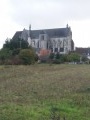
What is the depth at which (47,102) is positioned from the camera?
12.9 meters

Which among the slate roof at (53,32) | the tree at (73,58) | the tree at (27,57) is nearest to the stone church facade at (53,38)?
the slate roof at (53,32)

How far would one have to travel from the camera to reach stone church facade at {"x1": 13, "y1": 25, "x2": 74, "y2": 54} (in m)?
137

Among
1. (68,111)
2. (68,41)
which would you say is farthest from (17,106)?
(68,41)

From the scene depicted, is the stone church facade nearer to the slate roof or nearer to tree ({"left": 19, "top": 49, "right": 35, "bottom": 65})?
A: the slate roof

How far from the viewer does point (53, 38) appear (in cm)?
13762

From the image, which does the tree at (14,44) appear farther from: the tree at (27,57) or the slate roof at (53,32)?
the slate roof at (53,32)

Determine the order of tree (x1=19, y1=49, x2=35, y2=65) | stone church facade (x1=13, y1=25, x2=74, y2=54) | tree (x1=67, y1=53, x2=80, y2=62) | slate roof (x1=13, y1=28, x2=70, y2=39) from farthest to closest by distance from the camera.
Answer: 1. slate roof (x1=13, y1=28, x2=70, y2=39)
2. stone church facade (x1=13, y1=25, x2=74, y2=54)
3. tree (x1=67, y1=53, x2=80, y2=62)
4. tree (x1=19, y1=49, x2=35, y2=65)

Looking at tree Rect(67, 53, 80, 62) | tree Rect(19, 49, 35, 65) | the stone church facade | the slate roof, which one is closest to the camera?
tree Rect(19, 49, 35, 65)

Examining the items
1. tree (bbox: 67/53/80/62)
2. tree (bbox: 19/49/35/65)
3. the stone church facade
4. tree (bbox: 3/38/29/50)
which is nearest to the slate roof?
the stone church facade

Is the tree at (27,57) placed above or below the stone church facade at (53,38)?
below

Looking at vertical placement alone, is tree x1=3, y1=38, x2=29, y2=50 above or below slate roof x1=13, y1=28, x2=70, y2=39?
below

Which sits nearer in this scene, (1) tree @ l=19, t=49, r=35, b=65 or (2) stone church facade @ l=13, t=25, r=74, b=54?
(1) tree @ l=19, t=49, r=35, b=65

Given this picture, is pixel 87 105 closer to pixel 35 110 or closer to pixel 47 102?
pixel 47 102

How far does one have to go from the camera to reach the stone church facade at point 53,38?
136625 mm
